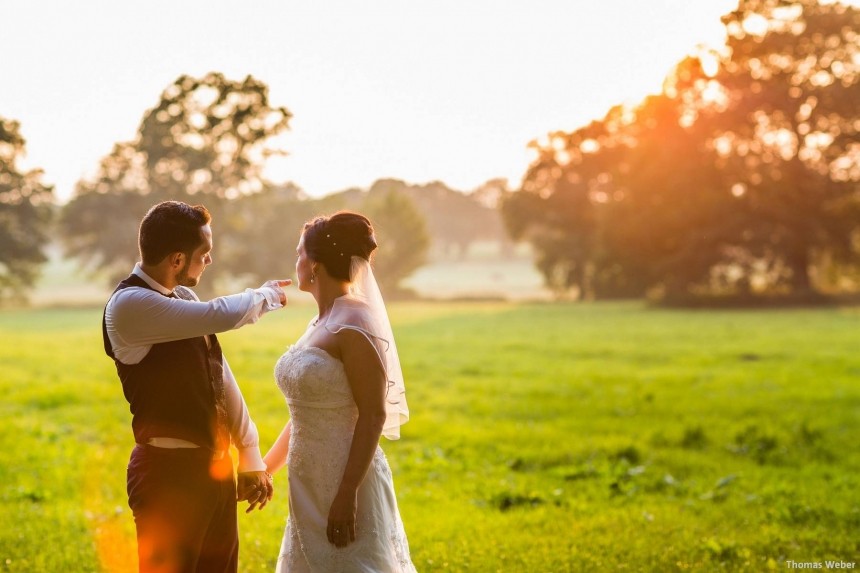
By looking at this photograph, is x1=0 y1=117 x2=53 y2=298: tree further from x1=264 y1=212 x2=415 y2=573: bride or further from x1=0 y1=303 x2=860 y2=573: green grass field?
x1=264 y1=212 x2=415 y2=573: bride

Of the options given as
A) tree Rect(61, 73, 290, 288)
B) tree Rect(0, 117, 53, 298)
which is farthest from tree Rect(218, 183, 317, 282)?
tree Rect(0, 117, 53, 298)

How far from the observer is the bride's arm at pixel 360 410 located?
448cm

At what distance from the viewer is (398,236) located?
90.9m

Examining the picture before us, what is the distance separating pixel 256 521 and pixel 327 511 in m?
4.55

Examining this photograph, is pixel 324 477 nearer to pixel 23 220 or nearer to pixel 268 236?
pixel 23 220

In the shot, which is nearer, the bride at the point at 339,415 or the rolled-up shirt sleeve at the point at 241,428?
the bride at the point at 339,415

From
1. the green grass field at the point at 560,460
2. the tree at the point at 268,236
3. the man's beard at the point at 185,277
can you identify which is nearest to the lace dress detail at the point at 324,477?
the man's beard at the point at 185,277

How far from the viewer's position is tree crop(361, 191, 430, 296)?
8938 centimetres

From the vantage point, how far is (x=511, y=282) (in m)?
113

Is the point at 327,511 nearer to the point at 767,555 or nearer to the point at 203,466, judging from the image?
the point at 203,466

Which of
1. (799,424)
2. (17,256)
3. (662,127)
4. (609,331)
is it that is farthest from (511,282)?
(799,424)

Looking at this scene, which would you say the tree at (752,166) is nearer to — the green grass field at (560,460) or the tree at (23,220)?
the green grass field at (560,460)

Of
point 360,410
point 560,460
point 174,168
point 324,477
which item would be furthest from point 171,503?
point 174,168

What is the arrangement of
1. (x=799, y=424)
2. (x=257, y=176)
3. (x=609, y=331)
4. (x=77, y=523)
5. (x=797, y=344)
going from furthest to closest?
(x=257, y=176) < (x=609, y=331) < (x=797, y=344) < (x=799, y=424) < (x=77, y=523)
